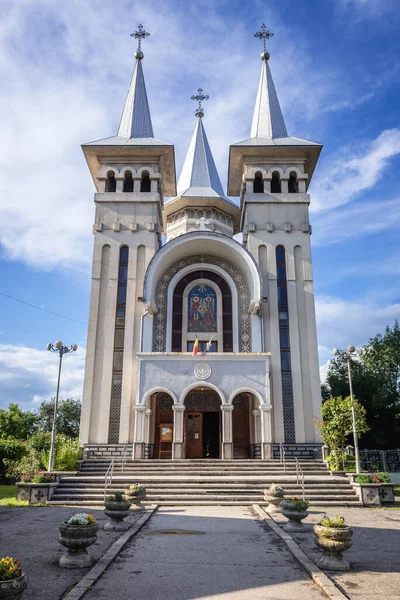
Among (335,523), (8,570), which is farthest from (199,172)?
(8,570)

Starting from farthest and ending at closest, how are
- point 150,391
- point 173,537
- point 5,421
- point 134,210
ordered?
point 5,421
point 134,210
point 150,391
point 173,537

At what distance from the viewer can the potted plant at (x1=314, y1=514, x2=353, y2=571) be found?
22.2 feet

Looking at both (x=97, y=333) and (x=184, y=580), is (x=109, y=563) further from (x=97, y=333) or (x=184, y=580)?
(x=97, y=333)

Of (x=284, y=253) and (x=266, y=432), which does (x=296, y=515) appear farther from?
(x=284, y=253)

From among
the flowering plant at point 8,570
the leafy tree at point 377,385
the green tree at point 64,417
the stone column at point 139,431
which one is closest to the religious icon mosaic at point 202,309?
the stone column at point 139,431

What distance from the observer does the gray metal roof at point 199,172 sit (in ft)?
96.4

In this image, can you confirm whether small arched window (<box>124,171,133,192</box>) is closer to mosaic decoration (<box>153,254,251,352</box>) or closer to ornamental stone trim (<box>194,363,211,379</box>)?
mosaic decoration (<box>153,254,251,352</box>)

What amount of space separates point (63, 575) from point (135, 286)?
16.8 m

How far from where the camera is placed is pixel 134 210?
24109mm

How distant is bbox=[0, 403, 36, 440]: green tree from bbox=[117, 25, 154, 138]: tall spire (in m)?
24.9

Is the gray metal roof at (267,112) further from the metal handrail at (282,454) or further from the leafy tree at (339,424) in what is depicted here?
the metal handrail at (282,454)

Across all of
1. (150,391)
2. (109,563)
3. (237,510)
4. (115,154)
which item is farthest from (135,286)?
(109,563)

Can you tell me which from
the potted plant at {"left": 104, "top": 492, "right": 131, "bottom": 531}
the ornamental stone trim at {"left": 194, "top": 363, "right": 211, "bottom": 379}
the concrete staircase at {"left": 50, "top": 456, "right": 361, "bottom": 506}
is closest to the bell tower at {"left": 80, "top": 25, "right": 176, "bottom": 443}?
the concrete staircase at {"left": 50, "top": 456, "right": 361, "bottom": 506}

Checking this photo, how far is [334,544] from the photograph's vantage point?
6.77 metres
